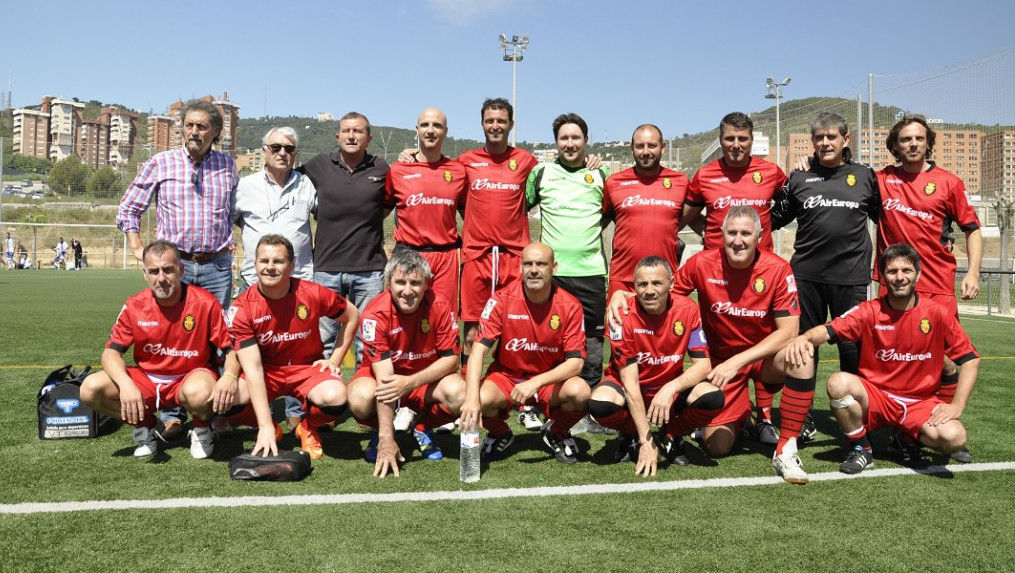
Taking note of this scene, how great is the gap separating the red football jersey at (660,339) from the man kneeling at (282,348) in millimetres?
1776

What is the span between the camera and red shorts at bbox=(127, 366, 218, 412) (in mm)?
4342

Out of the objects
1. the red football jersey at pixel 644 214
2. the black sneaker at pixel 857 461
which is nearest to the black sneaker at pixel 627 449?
the black sneaker at pixel 857 461

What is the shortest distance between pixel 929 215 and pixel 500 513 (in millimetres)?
3648

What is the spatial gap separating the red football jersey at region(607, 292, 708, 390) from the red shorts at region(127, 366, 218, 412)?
8.42ft

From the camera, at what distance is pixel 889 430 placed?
5258 mm

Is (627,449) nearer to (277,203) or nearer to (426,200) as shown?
(426,200)

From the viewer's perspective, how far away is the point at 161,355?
4.43 meters

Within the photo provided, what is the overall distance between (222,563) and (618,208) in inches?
138

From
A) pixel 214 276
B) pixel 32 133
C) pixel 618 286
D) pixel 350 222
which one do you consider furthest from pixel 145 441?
pixel 32 133

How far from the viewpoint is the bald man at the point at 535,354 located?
13.9 ft

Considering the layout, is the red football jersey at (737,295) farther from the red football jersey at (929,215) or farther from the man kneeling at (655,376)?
the red football jersey at (929,215)

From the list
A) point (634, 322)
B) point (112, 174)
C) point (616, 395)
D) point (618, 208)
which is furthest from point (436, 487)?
point (112, 174)

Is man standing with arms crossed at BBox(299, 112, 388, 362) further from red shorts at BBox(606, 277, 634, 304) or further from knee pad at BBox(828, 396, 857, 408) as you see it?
knee pad at BBox(828, 396, 857, 408)

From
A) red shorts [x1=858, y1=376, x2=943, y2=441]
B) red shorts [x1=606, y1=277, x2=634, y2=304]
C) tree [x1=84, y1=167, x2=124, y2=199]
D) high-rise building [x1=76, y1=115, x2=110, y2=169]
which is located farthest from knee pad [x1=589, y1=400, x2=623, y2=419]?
high-rise building [x1=76, y1=115, x2=110, y2=169]
